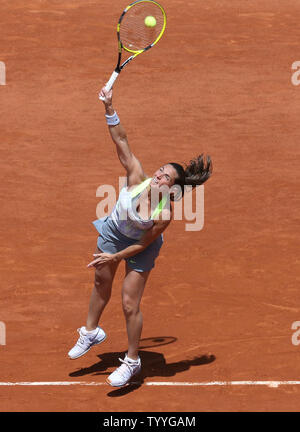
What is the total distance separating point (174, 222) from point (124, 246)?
337 cm

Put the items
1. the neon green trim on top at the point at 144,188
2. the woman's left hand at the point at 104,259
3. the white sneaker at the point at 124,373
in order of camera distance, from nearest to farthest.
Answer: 1. the neon green trim on top at the point at 144,188
2. the woman's left hand at the point at 104,259
3. the white sneaker at the point at 124,373

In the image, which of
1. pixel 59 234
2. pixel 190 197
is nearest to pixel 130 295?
pixel 59 234

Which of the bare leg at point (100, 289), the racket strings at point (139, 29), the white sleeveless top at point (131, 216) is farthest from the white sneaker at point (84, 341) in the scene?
the racket strings at point (139, 29)

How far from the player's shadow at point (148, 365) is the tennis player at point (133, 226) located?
0.27 metres

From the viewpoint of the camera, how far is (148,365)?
26.2 feet

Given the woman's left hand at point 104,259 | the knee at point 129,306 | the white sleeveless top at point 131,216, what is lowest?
the knee at point 129,306

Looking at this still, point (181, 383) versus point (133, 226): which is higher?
point (133, 226)

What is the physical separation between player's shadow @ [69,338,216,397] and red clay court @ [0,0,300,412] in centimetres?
2

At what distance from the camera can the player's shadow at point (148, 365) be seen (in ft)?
25.5

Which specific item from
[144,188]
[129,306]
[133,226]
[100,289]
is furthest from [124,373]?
[144,188]

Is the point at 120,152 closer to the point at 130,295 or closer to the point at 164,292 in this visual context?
the point at 130,295

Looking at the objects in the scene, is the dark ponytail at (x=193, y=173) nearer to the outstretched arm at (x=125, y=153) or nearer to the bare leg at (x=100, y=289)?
the outstretched arm at (x=125, y=153)

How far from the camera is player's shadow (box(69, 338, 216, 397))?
7777 millimetres

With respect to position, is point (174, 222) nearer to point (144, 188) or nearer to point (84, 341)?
point (84, 341)
